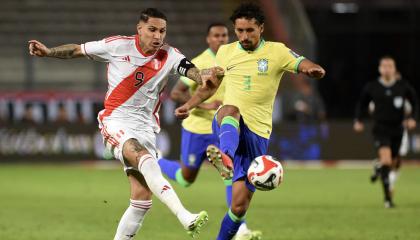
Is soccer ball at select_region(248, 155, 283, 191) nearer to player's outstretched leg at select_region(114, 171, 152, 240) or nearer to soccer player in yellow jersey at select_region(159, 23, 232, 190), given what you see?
player's outstretched leg at select_region(114, 171, 152, 240)

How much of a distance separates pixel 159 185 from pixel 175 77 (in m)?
17.5

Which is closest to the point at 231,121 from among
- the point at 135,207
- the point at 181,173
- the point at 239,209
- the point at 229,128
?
the point at 229,128

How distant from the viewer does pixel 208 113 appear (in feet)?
38.4

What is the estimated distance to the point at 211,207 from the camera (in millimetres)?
13883

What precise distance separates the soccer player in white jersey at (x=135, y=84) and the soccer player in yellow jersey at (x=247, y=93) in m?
0.40

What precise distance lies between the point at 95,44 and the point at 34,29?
19.9m

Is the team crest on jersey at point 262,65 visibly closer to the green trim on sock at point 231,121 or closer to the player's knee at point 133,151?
the green trim on sock at point 231,121

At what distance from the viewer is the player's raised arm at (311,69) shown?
26.3 ft

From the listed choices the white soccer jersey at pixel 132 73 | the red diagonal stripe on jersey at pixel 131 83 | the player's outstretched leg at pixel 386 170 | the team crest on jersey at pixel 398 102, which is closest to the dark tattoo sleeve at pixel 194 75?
the white soccer jersey at pixel 132 73

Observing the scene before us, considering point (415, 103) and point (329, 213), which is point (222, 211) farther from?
point (415, 103)

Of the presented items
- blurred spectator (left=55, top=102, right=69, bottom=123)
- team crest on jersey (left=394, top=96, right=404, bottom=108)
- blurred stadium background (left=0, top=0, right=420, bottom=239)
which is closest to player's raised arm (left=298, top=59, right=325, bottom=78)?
team crest on jersey (left=394, top=96, right=404, bottom=108)

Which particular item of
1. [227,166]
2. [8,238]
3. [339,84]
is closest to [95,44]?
[227,166]

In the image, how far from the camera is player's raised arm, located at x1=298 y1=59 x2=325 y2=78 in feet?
26.3

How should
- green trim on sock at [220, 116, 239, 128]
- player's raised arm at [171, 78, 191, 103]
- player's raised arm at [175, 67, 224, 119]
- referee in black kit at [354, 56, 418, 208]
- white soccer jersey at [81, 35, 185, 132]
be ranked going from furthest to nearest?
referee in black kit at [354, 56, 418, 208]
player's raised arm at [171, 78, 191, 103]
green trim on sock at [220, 116, 239, 128]
white soccer jersey at [81, 35, 185, 132]
player's raised arm at [175, 67, 224, 119]
